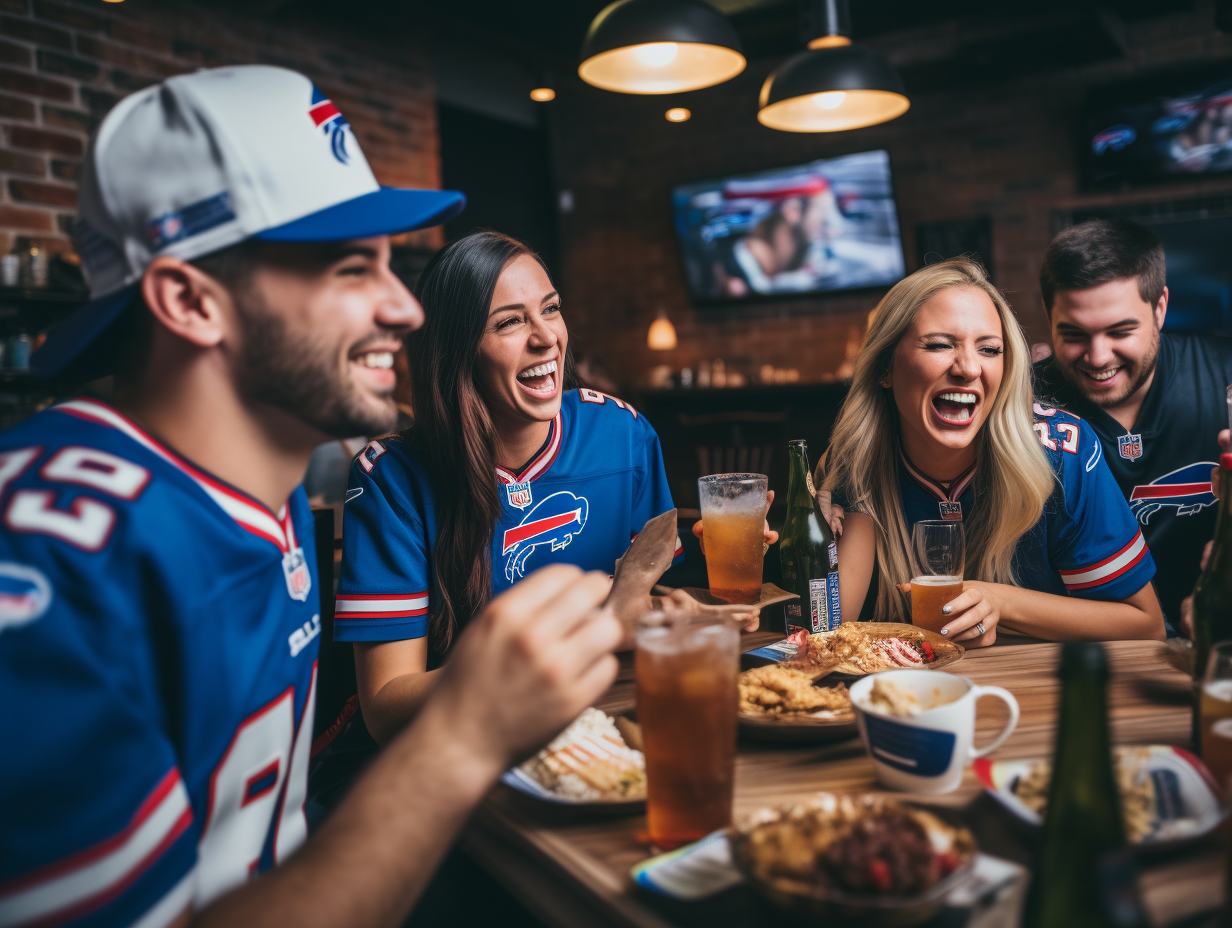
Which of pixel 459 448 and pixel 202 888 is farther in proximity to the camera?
pixel 459 448

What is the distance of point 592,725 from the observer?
110cm

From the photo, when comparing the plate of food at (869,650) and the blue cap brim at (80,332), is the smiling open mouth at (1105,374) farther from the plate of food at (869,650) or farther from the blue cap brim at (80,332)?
the blue cap brim at (80,332)

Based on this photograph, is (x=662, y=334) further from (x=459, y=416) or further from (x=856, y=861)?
(x=856, y=861)

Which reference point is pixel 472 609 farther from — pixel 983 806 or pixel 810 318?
pixel 810 318

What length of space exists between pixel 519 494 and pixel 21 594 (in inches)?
44.3

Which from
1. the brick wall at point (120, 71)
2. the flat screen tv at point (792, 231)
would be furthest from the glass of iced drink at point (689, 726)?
the flat screen tv at point (792, 231)

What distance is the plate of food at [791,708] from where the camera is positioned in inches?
40.9

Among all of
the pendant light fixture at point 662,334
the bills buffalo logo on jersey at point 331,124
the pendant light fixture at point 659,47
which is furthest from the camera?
the pendant light fixture at point 662,334

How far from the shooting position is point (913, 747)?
895mm

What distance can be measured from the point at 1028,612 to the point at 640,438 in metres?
0.89

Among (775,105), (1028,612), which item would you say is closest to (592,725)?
(1028,612)

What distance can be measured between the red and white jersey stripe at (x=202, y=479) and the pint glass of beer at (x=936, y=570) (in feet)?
3.53

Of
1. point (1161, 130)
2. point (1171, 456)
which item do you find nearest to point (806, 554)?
point (1171, 456)

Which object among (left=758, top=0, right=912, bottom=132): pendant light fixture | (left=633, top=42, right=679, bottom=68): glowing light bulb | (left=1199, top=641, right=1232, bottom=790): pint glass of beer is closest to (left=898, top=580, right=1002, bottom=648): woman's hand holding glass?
(left=1199, top=641, right=1232, bottom=790): pint glass of beer
